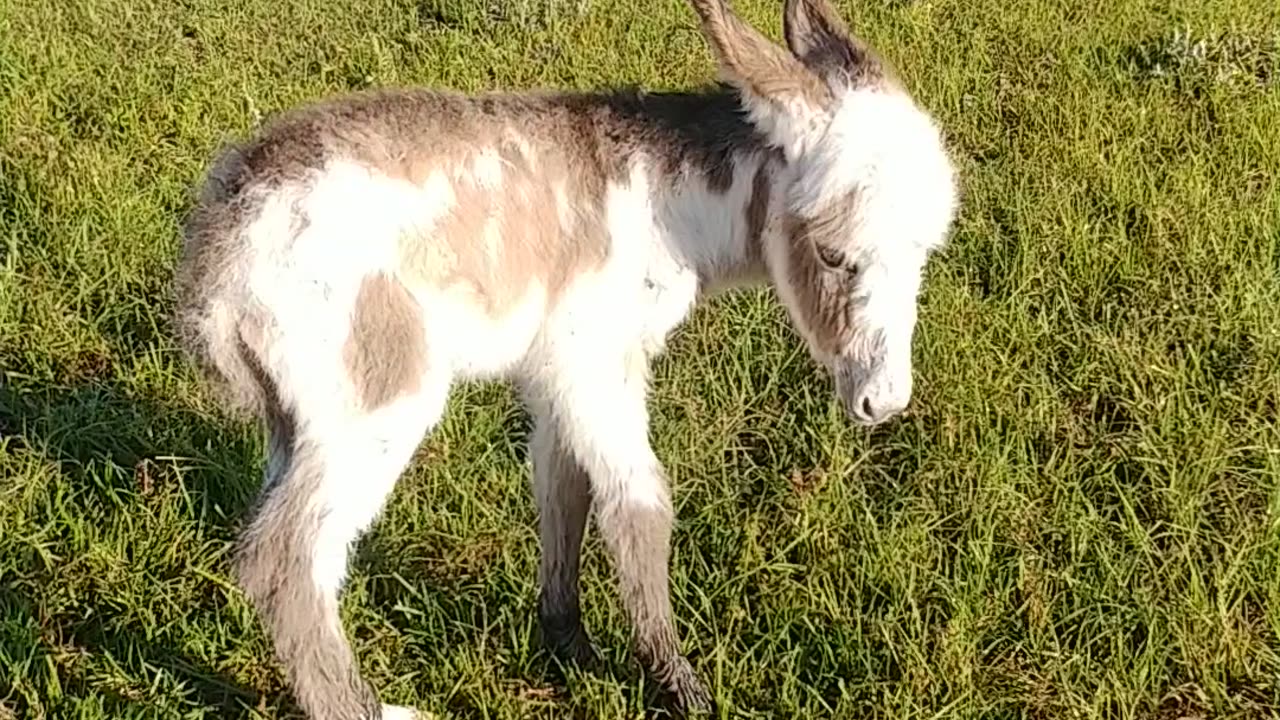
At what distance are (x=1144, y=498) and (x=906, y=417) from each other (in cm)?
58

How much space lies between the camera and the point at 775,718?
2855 mm

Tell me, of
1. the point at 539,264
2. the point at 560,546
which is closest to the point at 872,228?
the point at 539,264

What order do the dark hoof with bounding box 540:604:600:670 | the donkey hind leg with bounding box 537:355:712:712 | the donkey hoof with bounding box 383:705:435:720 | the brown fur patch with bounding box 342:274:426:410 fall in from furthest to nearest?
the dark hoof with bounding box 540:604:600:670
the donkey hoof with bounding box 383:705:435:720
the donkey hind leg with bounding box 537:355:712:712
the brown fur patch with bounding box 342:274:426:410

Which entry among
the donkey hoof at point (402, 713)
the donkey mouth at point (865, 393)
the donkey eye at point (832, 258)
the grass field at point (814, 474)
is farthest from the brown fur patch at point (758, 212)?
the donkey hoof at point (402, 713)

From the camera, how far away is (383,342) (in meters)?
2.38

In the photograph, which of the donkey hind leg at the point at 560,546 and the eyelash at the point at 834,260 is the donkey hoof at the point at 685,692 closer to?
the donkey hind leg at the point at 560,546

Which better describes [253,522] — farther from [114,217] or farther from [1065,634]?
[114,217]

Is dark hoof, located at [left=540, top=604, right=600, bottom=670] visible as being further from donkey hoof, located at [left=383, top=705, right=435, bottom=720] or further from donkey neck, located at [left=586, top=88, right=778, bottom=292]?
donkey neck, located at [left=586, top=88, right=778, bottom=292]

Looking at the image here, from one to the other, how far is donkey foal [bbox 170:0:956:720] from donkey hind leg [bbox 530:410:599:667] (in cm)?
8

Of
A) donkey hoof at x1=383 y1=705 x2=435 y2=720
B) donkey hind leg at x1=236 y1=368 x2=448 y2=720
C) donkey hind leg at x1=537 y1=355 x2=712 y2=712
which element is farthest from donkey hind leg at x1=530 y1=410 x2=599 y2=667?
donkey hind leg at x1=236 y1=368 x2=448 y2=720

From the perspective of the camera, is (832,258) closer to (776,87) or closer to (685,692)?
(776,87)

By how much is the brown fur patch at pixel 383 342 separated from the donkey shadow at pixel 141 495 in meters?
0.69

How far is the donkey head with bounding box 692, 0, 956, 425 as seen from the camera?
253 cm

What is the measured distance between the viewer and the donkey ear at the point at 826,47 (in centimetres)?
265
